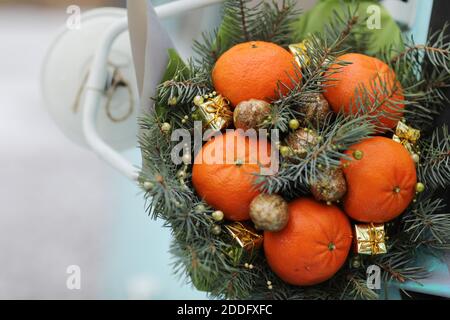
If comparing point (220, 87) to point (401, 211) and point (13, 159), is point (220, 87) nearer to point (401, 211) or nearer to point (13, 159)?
point (401, 211)

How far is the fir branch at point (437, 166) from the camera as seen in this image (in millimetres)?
441

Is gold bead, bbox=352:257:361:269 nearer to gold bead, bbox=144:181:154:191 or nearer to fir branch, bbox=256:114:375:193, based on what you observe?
fir branch, bbox=256:114:375:193

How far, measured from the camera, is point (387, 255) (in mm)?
457

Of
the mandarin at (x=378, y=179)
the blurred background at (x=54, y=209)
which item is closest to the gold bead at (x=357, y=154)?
the mandarin at (x=378, y=179)

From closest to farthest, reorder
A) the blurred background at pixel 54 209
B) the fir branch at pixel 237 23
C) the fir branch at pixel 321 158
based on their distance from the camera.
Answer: the fir branch at pixel 321 158, the fir branch at pixel 237 23, the blurred background at pixel 54 209

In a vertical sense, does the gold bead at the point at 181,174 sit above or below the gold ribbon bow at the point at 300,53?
below

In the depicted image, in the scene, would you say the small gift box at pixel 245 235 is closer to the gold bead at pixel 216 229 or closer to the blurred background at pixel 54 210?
the gold bead at pixel 216 229

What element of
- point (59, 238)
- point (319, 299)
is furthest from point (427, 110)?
point (59, 238)

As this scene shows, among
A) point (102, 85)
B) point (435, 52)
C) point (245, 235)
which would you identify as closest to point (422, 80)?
point (435, 52)

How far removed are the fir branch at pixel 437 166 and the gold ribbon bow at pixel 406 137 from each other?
0.6 inches

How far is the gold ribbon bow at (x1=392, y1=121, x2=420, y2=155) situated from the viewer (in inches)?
17.4

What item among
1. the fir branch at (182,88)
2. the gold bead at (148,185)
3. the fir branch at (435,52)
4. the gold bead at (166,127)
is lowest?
the gold bead at (148,185)

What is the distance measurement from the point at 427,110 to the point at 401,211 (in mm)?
106

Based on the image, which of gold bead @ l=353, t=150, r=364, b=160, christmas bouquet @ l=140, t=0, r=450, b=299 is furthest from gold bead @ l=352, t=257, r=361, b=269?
gold bead @ l=353, t=150, r=364, b=160
